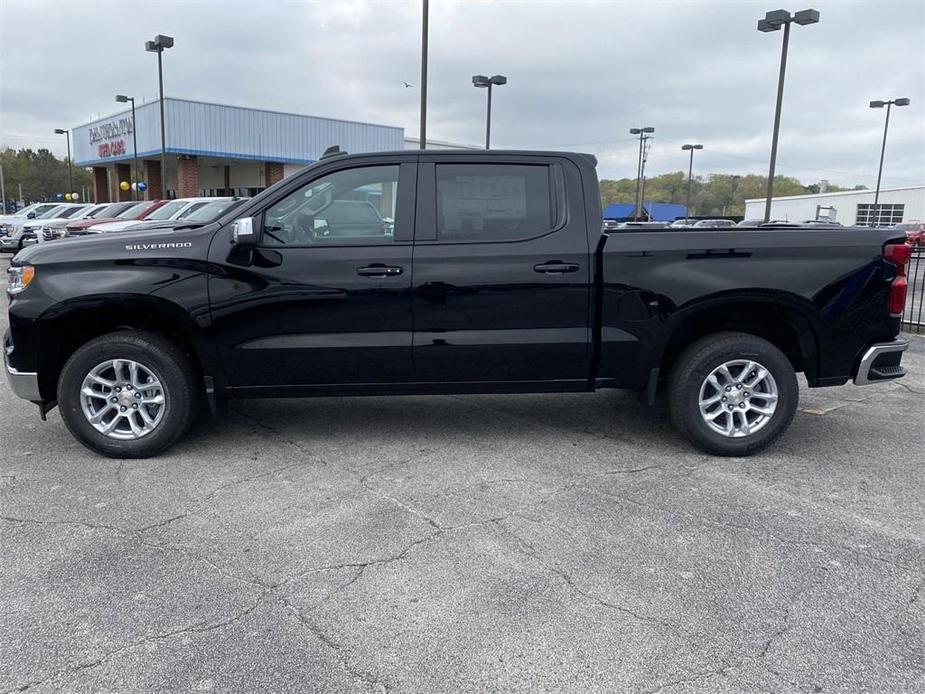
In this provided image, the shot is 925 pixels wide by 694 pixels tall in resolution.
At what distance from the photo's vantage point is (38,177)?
331ft

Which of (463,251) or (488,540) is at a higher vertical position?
(463,251)

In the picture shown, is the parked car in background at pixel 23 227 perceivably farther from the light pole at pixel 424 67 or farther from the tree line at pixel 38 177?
the tree line at pixel 38 177

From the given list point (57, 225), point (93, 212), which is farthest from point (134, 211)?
point (93, 212)

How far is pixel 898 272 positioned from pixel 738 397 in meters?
1.30

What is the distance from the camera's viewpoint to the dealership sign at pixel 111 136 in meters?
40.7

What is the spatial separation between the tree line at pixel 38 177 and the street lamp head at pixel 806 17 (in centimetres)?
9955

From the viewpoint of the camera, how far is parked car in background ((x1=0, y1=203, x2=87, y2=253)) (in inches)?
958

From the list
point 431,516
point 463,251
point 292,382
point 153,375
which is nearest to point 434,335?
point 463,251

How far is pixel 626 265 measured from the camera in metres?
4.74

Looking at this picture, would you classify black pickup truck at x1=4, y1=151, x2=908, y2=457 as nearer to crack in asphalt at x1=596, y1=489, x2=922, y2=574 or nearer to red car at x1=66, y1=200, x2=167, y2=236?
crack in asphalt at x1=596, y1=489, x2=922, y2=574

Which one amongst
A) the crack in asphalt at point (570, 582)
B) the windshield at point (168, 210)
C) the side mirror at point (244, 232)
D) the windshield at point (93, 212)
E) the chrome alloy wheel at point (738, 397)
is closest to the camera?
the crack in asphalt at point (570, 582)

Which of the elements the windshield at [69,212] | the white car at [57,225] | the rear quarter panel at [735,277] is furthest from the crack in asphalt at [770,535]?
the windshield at [69,212]

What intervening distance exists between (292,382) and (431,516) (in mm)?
1445

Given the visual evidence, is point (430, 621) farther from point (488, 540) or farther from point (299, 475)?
point (299, 475)
